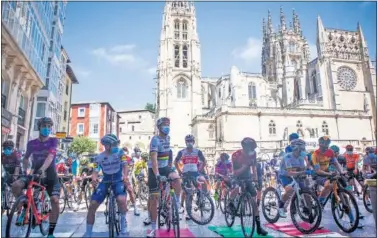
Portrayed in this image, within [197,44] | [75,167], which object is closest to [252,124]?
[197,44]

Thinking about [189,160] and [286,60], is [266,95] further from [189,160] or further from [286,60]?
[189,160]

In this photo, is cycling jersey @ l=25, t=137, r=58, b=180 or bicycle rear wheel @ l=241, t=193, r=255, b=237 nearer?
bicycle rear wheel @ l=241, t=193, r=255, b=237

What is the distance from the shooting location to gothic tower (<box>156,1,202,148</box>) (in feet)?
156

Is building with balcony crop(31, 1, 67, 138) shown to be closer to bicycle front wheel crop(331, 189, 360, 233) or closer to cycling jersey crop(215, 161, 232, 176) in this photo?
cycling jersey crop(215, 161, 232, 176)

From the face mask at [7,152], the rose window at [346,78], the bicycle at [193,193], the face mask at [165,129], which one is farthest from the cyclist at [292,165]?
the rose window at [346,78]

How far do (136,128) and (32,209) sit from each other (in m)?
64.2

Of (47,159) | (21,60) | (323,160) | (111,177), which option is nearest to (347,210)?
(323,160)

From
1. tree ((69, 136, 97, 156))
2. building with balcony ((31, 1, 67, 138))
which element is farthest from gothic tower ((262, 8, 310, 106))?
building with balcony ((31, 1, 67, 138))

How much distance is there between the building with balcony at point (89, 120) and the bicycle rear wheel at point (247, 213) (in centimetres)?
4277

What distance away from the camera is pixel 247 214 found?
5.18 metres

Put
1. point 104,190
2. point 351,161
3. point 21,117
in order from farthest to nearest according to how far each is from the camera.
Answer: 1. point 21,117
2. point 351,161
3. point 104,190

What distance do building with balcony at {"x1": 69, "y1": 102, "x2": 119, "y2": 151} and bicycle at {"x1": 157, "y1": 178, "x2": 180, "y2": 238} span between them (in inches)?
1652

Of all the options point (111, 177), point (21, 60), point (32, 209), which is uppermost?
point (21, 60)

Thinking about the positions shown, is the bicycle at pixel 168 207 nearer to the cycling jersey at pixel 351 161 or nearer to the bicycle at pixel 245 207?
the bicycle at pixel 245 207
